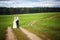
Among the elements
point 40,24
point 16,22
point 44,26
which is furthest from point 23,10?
point 44,26

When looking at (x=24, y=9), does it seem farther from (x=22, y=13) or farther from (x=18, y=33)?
(x=18, y=33)

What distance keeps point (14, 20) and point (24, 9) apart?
372 mm

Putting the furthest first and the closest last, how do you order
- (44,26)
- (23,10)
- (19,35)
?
(23,10), (44,26), (19,35)

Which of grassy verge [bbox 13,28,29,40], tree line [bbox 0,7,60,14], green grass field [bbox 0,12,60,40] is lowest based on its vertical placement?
grassy verge [bbox 13,28,29,40]

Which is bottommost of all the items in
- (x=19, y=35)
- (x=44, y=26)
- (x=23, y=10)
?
(x=19, y=35)

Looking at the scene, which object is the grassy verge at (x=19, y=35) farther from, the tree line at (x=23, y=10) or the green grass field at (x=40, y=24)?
the tree line at (x=23, y=10)

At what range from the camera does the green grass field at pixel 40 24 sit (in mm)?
3729

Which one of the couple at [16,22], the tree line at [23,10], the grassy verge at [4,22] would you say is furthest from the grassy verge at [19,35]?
the tree line at [23,10]

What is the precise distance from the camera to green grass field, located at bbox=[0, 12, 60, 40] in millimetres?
3729

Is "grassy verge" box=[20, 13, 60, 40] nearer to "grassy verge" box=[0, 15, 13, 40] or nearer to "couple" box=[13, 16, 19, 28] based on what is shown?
"couple" box=[13, 16, 19, 28]

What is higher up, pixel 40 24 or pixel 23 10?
pixel 23 10

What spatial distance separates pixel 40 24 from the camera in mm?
3852

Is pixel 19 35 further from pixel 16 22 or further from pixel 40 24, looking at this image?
pixel 40 24

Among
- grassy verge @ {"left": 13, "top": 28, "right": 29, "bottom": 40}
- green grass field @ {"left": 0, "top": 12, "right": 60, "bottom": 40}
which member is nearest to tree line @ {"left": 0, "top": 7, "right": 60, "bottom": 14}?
green grass field @ {"left": 0, "top": 12, "right": 60, "bottom": 40}
